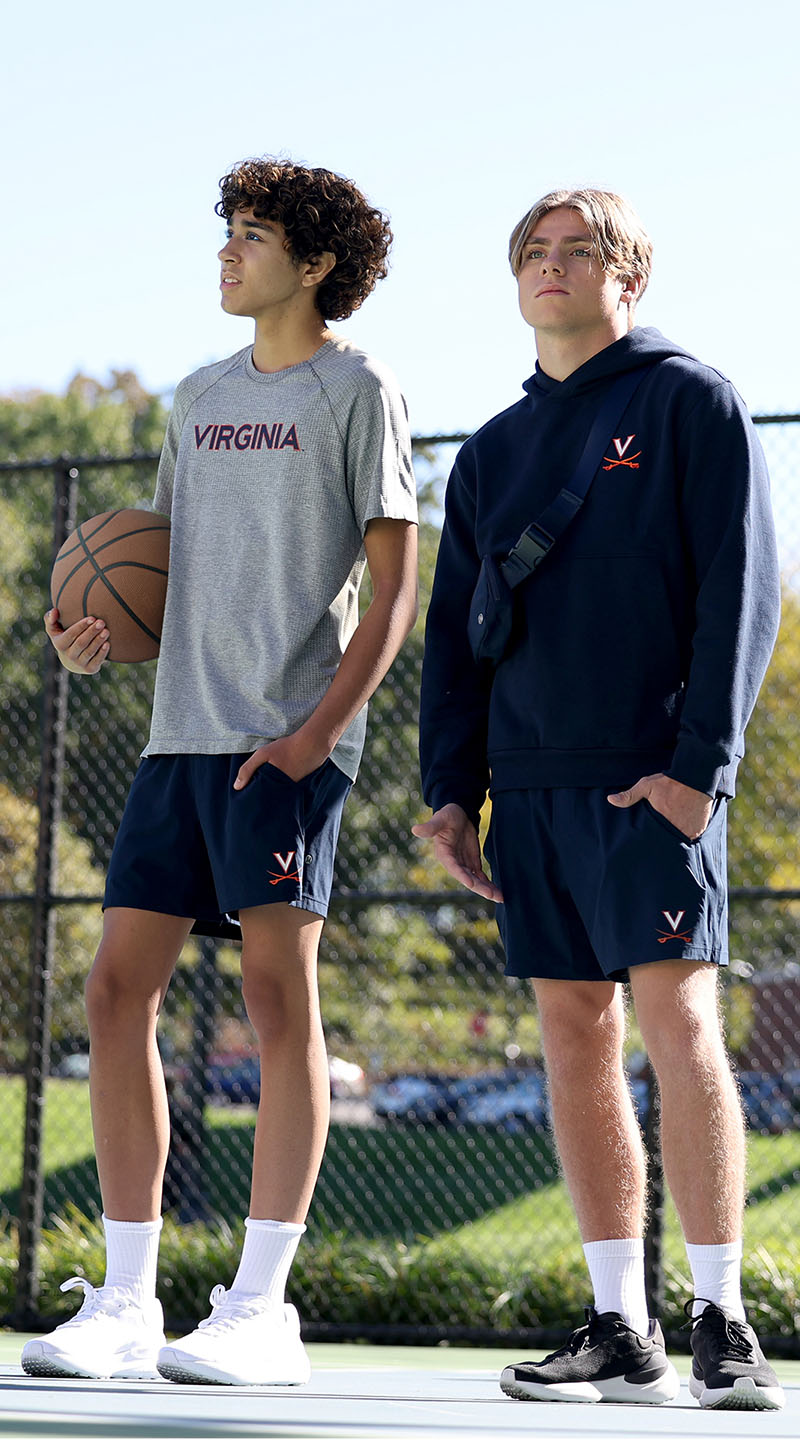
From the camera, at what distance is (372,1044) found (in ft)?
60.2

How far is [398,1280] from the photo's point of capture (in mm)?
5160

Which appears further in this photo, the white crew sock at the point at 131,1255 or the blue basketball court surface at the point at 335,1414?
the white crew sock at the point at 131,1255

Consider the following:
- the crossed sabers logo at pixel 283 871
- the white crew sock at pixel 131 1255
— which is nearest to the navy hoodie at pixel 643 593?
the crossed sabers logo at pixel 283 871

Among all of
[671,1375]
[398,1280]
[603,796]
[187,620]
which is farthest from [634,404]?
[398,1280]

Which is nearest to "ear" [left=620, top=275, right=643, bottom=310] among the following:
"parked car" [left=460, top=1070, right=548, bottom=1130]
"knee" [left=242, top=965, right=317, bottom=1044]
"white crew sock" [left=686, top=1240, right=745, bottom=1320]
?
"knee" [left=242, top=965, right=317, bottom=1044]

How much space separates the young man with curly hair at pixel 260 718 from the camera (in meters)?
2.64

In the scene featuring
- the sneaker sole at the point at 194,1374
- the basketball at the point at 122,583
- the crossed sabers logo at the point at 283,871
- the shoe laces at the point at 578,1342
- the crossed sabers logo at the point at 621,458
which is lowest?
the sneaker sole at the point at 194,1374

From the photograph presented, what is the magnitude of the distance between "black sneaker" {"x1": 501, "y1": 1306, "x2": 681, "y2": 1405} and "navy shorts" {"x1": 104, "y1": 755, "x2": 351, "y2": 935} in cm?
81

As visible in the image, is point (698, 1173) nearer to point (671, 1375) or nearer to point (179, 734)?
point (671, 1375)

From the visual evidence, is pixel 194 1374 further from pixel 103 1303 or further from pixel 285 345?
pixel 285 345

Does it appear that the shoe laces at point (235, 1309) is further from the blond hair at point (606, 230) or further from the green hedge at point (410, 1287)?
the green hedge at point (410, 1287)

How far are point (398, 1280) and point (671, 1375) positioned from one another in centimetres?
281

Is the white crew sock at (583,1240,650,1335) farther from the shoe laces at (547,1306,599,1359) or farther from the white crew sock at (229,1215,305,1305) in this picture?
the white crew sock at (229,1215,305,1305)

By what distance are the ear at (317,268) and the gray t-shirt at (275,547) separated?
0.50ft
